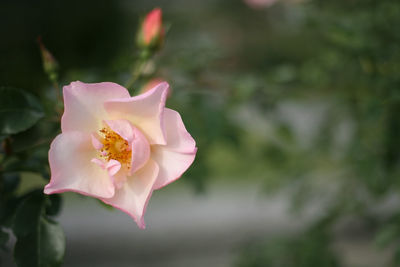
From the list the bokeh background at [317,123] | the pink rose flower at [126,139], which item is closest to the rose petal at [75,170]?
the pink rose flower at [126,139]

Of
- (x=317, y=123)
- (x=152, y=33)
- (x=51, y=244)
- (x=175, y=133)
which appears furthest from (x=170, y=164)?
(x=317, y=123)

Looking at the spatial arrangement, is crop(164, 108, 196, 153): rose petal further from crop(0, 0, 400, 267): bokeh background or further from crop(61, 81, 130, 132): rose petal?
crop(0, 0, 400, 267): bokeh background

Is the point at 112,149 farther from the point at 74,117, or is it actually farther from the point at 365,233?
the point at 365,233

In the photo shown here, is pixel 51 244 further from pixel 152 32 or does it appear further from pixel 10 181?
pixel 152 32

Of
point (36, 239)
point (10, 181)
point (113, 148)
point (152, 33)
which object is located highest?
point (152, 33)

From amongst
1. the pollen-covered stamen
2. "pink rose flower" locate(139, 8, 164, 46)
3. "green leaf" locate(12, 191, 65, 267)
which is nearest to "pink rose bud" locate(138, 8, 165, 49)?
"pink rose flower" locate(139, 8, 164, 46)

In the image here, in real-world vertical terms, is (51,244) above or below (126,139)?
below

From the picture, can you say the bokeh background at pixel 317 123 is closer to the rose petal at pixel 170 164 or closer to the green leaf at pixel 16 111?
the green leaf at pixel 16 111
